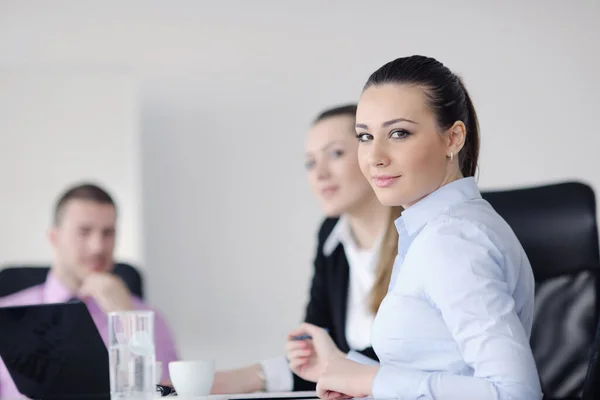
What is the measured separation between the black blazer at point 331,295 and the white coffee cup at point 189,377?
34.7 inches

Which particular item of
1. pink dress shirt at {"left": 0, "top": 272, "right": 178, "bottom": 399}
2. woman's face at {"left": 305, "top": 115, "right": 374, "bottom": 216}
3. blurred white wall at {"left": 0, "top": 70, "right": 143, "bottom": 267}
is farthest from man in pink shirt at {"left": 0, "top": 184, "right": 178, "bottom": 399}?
woman's face at {"left": 305, "top": 115, "right": 374, "bottom": 216}

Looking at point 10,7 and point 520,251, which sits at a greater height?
point 10,7

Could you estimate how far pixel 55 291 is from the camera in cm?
321

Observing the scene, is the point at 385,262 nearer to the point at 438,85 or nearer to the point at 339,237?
the point at 339,237

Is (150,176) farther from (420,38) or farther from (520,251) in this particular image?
(520,251)

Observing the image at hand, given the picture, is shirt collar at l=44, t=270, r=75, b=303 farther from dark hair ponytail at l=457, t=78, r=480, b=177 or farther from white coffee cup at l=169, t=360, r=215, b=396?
dark hair ponytail at l=457, t=78, r=480, b=177

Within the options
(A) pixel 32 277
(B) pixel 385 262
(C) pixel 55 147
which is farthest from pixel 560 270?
(C) pixel 55 147

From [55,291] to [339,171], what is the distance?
1.35 metres

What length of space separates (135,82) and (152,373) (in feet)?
8.64

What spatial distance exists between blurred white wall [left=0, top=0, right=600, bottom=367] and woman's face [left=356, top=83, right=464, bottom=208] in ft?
8.34

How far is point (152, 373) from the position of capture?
58.3 inches

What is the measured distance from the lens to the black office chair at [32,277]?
318 centimetres

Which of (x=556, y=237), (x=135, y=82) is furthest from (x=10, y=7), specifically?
(x=556, y=237)

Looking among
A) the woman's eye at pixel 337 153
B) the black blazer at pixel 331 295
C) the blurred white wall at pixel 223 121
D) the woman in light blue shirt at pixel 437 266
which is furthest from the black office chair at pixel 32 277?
the woman in light blue shirt at pixel 437 266
